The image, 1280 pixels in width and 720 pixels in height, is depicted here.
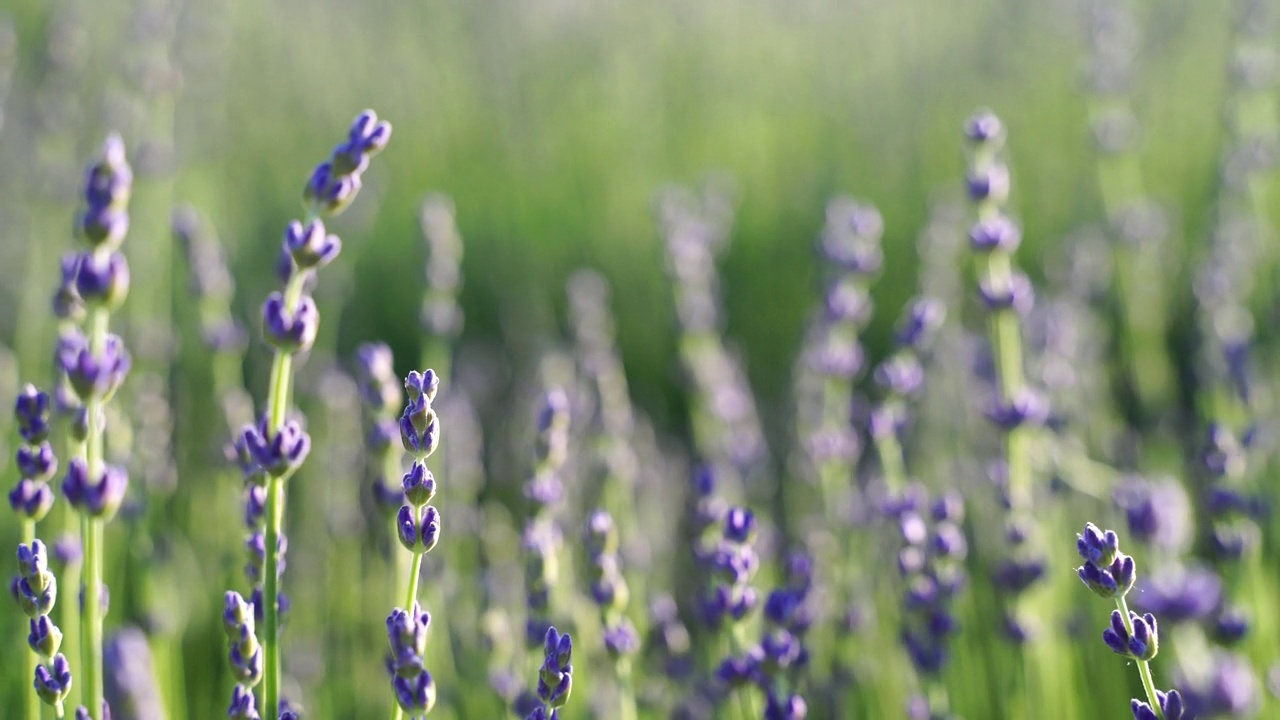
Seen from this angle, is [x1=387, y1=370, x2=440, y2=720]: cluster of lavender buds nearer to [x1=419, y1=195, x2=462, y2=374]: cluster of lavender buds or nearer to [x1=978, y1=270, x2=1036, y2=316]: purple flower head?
[x1=978, y1=270, x2=1036, y2=316]: purple flower head

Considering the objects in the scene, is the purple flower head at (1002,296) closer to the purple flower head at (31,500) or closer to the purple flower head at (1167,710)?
the purple flower head at (1167,710)

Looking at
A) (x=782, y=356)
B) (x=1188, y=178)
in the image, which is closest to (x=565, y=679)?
(x=782, y=356)

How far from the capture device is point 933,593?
1.81 meters

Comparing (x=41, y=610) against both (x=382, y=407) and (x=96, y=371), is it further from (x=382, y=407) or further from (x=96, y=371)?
(x=382, y=407)

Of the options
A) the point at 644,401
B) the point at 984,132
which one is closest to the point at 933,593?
the point at 984,132

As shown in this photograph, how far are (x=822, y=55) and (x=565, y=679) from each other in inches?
273

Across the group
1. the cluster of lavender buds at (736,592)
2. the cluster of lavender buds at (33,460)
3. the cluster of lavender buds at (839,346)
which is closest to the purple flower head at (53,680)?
the cluster of lavender buds at (33,460)

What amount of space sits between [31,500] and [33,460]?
4 centimetres

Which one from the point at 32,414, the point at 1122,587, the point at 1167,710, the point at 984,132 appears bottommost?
the point at 1167,710

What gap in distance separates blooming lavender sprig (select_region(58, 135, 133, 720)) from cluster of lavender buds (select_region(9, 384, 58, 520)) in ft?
0.39

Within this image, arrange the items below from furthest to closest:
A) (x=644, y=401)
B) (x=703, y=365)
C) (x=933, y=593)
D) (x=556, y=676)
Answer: (x=644, y=401)
(x=703, y=365)
(x=933, y=593)
(x=556, y=676)

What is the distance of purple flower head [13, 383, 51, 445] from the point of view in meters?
1.20

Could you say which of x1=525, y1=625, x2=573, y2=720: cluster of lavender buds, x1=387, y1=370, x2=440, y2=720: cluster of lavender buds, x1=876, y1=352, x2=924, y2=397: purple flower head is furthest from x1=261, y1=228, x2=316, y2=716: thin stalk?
x1=876, y1=352, x2=924, y2=397: purple flower head

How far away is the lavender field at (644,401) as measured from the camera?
4.40ft
